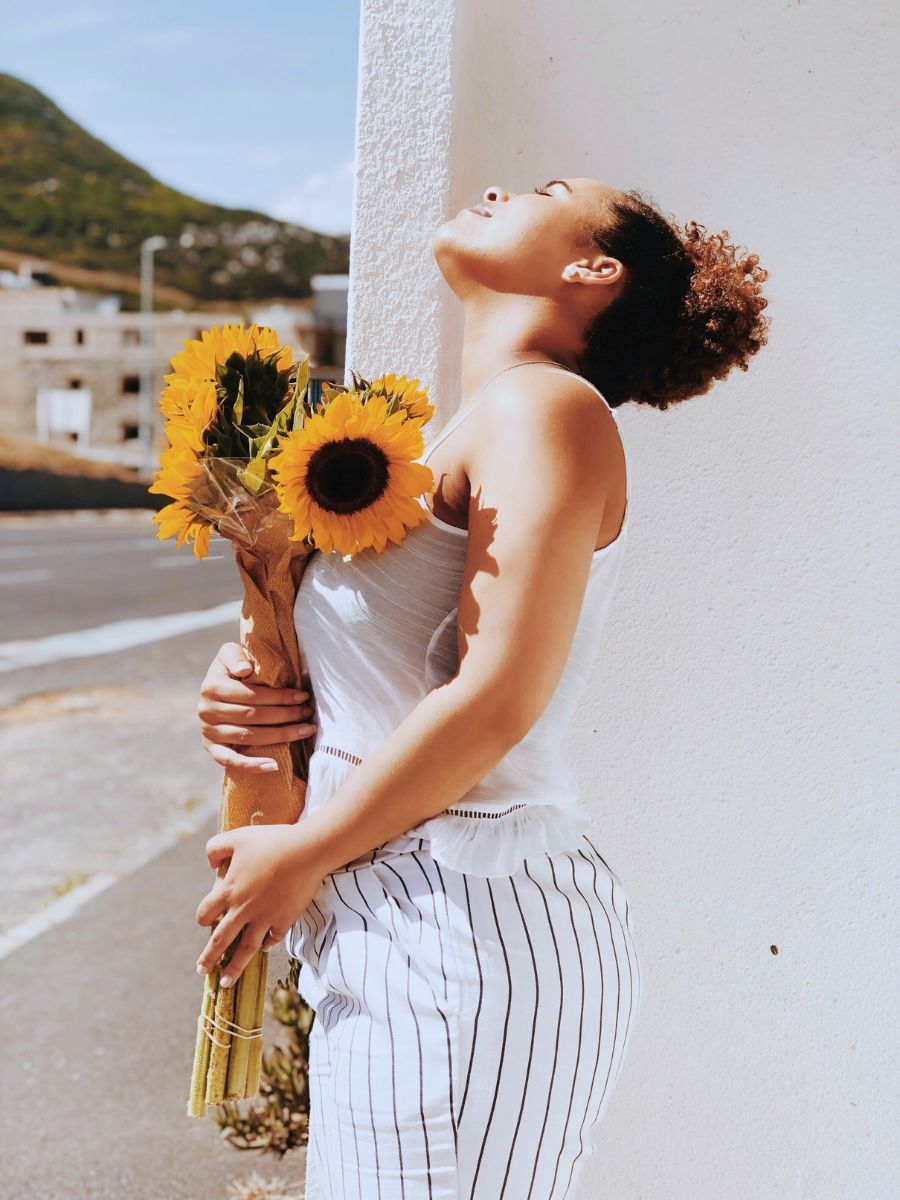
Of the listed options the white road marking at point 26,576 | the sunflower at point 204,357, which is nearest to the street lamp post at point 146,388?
the white road marking at point 26,576

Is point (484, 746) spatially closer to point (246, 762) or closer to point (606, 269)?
point (246, 762)

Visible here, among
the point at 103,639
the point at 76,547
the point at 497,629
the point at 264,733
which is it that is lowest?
the point at 76,547

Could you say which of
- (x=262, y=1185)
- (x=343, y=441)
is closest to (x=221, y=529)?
(x=343, y=441)

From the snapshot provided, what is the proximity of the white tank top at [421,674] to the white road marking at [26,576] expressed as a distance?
15.2 metres

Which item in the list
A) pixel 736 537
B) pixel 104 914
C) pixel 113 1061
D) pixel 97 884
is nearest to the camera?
pixel 736 537

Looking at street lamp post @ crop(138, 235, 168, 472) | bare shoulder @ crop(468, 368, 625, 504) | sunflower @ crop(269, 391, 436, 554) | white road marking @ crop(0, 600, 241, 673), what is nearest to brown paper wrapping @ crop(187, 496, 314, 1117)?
sunflower @ crop(269, 391, 436, 554)

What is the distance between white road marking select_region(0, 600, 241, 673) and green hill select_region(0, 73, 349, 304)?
56.0 m

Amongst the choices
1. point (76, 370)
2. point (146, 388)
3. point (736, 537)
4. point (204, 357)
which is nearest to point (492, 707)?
point (204, 357)

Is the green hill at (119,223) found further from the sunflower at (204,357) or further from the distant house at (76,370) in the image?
the sunflower at (204,357)

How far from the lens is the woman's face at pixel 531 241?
1.33 metres

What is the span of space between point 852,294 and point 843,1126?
57.1 inches

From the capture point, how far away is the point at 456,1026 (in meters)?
1.14

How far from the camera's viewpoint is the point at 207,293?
69.2 meters

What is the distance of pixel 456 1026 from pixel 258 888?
0.90 ft
